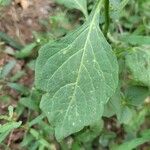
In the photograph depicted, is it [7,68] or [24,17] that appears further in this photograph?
[24,17]

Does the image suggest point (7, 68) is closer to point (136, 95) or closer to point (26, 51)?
point (26, 51)

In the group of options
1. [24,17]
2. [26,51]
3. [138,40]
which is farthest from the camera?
[24,17]

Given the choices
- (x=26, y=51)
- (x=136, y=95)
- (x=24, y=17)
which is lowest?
(x=136, y=95)

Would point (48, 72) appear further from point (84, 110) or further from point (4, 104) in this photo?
point (4, 104)

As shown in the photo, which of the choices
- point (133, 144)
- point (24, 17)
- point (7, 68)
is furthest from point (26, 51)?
point (133, 144)

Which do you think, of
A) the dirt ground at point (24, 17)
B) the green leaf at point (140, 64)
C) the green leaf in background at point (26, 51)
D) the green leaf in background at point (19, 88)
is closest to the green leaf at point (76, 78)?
the green leaf at point (140, 64)

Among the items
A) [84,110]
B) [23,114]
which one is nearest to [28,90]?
[23,114]

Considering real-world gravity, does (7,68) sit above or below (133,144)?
above
